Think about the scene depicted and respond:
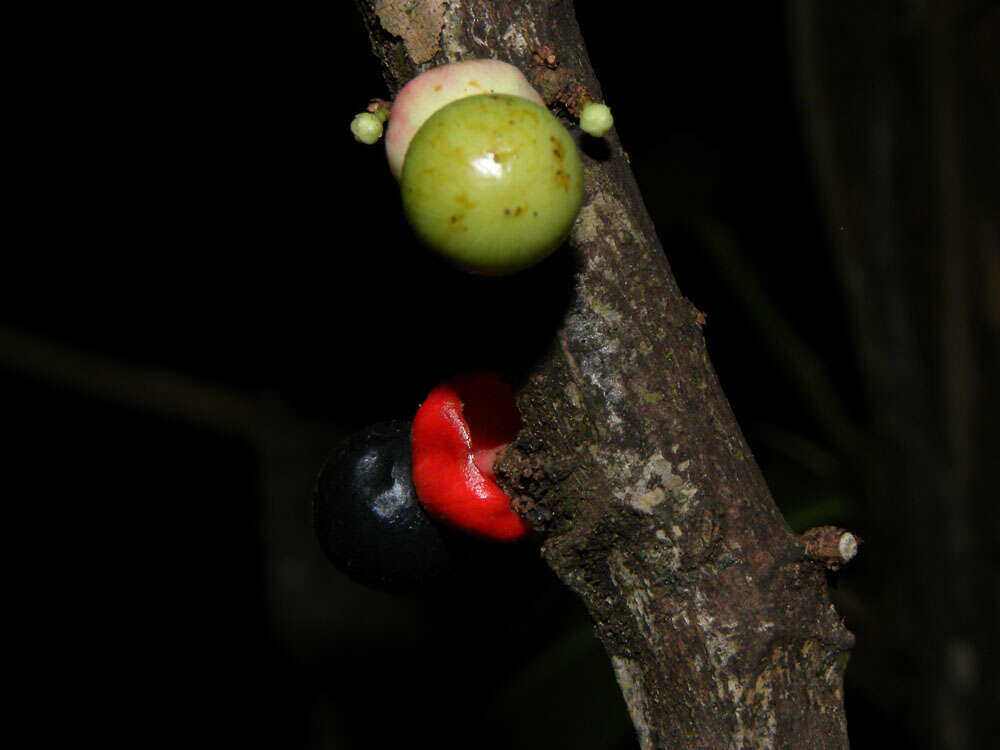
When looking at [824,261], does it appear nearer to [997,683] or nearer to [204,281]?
[997,683]

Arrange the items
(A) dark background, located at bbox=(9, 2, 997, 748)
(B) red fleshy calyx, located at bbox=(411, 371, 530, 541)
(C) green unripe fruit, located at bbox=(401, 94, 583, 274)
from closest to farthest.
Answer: (C) green unripe fruit, located at bbox=(401, 94, 583, 274)
(B) red fleshy calyx, located at bbox=(411, 371, 530, 541)
(A) dark background, located at bbox=(9, 2, 997, 748)

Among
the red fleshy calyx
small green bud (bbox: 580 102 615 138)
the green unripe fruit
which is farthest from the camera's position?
the red fleshy calyx

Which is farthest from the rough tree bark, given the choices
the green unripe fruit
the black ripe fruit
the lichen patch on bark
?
the black ripe fruit

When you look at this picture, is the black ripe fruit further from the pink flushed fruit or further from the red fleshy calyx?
the pink flushed fruit

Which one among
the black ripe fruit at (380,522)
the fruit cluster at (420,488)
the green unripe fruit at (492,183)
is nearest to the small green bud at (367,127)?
the green unripe fruit at (492,183)

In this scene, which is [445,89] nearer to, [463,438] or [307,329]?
[463,438]

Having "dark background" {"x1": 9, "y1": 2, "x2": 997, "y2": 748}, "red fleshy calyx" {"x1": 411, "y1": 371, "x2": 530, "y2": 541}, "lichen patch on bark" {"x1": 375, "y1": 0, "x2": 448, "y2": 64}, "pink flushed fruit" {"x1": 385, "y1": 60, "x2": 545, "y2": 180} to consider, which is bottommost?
"red fleshy calyx" {"x1": 411, "y1": 371, "x2": 530, "y2": 541}
